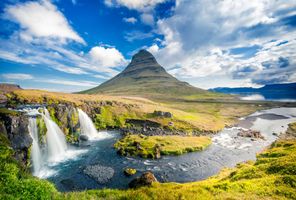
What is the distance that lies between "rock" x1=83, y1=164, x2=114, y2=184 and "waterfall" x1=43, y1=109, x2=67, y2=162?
42.2 ft

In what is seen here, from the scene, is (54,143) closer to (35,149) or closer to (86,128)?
(35,149)

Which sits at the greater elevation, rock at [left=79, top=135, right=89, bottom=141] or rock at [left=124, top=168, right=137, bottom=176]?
rock at [left=79, top=135, right=89, bottom=141]

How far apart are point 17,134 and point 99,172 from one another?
21.6m

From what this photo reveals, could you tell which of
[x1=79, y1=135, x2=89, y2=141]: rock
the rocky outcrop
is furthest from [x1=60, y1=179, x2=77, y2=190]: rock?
[x1=79, y1=135, x2=89, y2=141]: rock

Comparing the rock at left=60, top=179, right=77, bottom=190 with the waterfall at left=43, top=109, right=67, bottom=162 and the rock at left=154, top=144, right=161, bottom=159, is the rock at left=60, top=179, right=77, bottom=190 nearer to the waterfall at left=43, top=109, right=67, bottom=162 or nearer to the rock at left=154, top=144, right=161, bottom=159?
the waterfall at left=43, top=109, right=67, bottom=162

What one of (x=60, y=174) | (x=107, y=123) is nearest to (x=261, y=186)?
(x=60, y=174)

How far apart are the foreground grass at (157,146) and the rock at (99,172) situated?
11.5 metres

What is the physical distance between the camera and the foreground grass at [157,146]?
5873 centimetres

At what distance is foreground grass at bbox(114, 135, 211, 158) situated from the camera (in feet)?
193

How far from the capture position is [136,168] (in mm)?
47938

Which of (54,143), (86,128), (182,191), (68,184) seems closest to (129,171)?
(68,184)

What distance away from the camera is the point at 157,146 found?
62.2 metres

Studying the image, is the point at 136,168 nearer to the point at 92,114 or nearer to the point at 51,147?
the point at 51,147

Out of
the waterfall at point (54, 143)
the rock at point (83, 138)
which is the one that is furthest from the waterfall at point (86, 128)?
the waterfall at point (54, 143)
